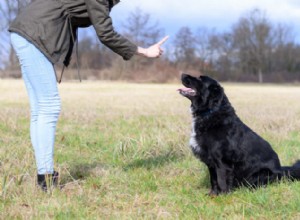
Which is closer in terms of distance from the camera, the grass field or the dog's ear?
the grass field

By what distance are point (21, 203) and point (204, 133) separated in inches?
78.6

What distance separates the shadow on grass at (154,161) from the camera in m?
5.25

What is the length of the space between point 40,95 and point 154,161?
224 cm

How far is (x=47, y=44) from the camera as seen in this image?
361cm

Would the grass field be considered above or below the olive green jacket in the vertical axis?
below

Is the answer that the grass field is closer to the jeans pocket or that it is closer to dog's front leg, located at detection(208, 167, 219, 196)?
dog's front leg, located at detection(208, 167, 219, 196)

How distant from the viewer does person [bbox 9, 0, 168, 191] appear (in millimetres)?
3574

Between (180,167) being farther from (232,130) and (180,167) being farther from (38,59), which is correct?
(38,59)

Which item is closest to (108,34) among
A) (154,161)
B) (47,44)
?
(47,44)

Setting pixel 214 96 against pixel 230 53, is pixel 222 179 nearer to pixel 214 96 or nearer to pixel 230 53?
pixel 214 96

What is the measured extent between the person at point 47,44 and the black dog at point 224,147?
3.69 feet

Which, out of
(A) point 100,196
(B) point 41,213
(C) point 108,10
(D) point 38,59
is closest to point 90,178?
(A) point 100,196

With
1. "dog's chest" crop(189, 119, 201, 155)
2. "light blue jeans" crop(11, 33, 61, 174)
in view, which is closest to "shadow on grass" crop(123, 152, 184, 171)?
"dog's chest" crop(189, 119, 201, 155)

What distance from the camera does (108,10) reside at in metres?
3.79
